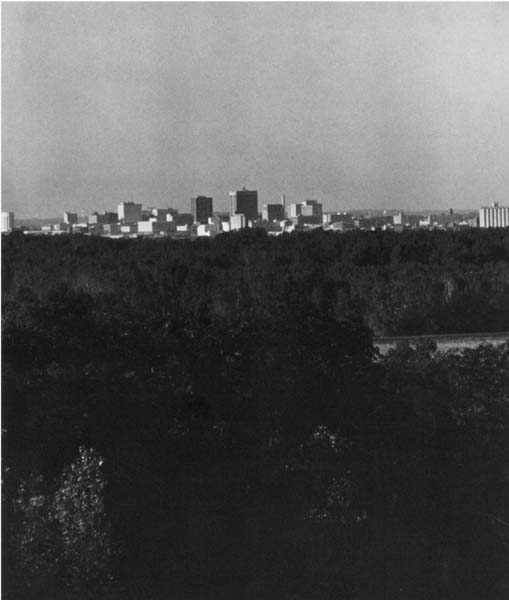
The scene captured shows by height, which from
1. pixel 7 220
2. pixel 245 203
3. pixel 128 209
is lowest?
pixel 7 220

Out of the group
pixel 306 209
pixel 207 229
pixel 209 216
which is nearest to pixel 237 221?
pixel 209 216

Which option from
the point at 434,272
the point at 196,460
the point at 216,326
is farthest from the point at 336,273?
the point at 196,460

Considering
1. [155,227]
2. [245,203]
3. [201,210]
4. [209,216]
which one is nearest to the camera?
[245,203]

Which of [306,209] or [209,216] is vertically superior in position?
[209,216]

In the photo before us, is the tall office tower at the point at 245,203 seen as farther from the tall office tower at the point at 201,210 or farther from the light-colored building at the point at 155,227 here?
the light-colored building at the point at 155,227

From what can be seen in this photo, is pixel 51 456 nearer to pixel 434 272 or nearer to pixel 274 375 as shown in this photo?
pixel 274 375

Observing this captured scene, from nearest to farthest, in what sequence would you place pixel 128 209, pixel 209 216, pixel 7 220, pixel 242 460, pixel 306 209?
1. pixel 7 220
2. pixel 242 460
3. pixel 128 209
4. pixel 306 209
5. pixel 209 216

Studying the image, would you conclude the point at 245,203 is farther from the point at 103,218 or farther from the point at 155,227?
the point at 155,227

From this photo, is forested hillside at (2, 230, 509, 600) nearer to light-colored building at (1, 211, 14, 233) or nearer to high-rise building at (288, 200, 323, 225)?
high-rise building at (288, 200, 323, 225)
